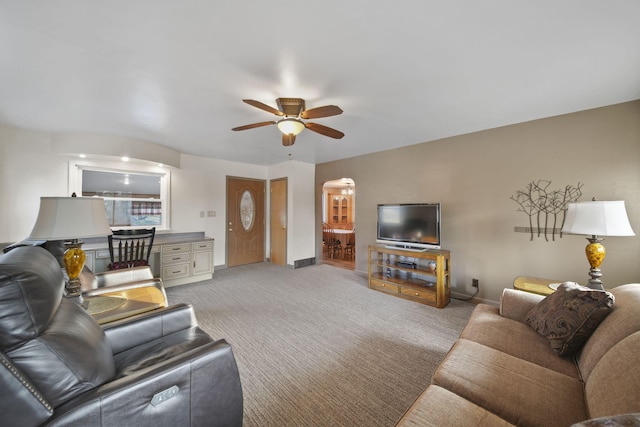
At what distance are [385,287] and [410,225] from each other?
104 cm

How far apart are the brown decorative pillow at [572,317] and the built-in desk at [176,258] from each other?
15.0 feet

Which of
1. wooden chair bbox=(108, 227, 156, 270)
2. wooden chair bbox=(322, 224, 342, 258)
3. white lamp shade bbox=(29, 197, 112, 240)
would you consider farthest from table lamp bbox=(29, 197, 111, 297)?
wooden chair bbox=(322, 224, 342, 258)

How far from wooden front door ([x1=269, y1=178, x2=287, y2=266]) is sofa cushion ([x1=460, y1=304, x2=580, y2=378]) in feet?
13.7

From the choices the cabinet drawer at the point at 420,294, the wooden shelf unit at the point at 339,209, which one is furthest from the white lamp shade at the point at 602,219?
the wooden shelf unit at the point at 339,209

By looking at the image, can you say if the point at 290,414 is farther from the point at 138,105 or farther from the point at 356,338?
the point at 138,105

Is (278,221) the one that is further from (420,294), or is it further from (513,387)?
(513,387)

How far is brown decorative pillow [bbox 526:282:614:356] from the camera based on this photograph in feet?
4.52

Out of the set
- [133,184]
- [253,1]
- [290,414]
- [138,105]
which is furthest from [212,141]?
[290,414]

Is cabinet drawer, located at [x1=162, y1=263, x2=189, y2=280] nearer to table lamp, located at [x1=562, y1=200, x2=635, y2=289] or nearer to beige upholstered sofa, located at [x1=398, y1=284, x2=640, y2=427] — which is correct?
beige upholstered sofa, located at [x1=398, y1=284, x2=640, y2=427]

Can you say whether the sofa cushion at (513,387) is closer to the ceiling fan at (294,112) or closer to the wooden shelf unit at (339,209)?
the ceiling fan at (294,112)

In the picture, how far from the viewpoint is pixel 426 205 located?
3535mm

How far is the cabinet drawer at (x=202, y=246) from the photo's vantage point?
4.34 meters

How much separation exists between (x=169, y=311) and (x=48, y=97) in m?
2.62

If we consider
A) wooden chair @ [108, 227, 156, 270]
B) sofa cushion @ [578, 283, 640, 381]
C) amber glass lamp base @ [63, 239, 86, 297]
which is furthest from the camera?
wooden chair @ [108, 227, 156, 270]
